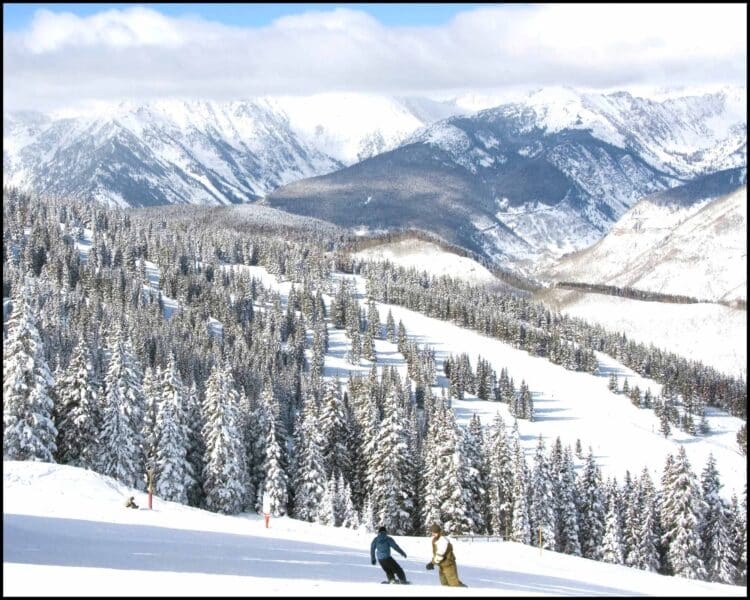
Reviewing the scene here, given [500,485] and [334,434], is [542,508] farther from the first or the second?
[334,434]

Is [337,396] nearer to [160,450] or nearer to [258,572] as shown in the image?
[160,450]

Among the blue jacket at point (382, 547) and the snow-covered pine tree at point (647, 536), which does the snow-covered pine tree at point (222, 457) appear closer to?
the snow-covered pine tree at point (647, 536)

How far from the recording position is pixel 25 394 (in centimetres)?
5425

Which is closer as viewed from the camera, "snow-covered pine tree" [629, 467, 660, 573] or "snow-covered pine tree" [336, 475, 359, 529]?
"snow-covered pine tree" [336, 475, 359, 529]

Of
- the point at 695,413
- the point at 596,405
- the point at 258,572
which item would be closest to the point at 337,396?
the point at 258,572

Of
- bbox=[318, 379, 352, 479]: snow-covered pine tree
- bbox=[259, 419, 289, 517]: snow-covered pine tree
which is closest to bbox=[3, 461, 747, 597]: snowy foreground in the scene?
bbox=[259, 419, 289, 517]: snow-covered pine tree

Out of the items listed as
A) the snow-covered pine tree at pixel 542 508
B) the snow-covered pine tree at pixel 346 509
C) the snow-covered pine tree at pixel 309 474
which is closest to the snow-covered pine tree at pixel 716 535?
the snow-covered pine tree at pixel 542 508

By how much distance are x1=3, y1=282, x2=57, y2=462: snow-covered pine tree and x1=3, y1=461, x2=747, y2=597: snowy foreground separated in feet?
38.6

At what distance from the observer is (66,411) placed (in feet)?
201

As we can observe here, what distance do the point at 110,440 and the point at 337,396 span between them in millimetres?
34552

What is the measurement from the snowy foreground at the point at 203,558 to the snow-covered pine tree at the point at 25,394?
38.6 ft

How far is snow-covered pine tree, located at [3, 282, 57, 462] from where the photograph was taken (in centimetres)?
5291

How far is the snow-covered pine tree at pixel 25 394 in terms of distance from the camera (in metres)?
52.9

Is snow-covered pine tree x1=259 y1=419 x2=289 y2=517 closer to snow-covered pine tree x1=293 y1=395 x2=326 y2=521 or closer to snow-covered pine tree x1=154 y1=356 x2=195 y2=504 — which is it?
snow-covered pine tree x1=293 y1=395 x2=326 y2=521
